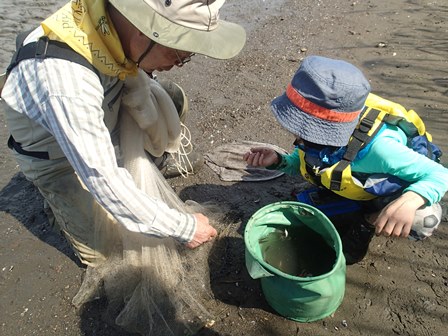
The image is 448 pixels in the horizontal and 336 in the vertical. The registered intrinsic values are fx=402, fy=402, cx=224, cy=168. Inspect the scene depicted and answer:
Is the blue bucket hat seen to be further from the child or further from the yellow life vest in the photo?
the yellow life vest

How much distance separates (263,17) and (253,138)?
118 inches

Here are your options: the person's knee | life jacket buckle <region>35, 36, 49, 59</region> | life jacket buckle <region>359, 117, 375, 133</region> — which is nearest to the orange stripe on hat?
life jacket buckle <region>359, 117, 375, 133</region>

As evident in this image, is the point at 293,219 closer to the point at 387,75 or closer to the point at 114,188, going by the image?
the point at 114,188

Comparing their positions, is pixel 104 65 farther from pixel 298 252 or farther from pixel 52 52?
pixel 298 252

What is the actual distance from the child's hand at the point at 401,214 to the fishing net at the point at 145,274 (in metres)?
1.17

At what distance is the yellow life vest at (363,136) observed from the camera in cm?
224

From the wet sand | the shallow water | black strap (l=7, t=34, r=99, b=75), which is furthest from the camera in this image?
the shallow water

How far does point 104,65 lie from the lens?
1.95 meters

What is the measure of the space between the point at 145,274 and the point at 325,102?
145 centimetres

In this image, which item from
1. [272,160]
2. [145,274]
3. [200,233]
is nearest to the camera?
[200,233]

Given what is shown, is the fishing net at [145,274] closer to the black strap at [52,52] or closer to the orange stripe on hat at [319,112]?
the black strap at [52,52]

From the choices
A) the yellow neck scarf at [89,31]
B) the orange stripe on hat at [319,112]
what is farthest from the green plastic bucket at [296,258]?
the yellow neck scarf at [89,31]

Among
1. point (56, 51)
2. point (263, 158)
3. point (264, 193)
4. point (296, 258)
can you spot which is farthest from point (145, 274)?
point (56, 51)

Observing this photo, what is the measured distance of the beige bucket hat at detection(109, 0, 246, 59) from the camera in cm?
172
